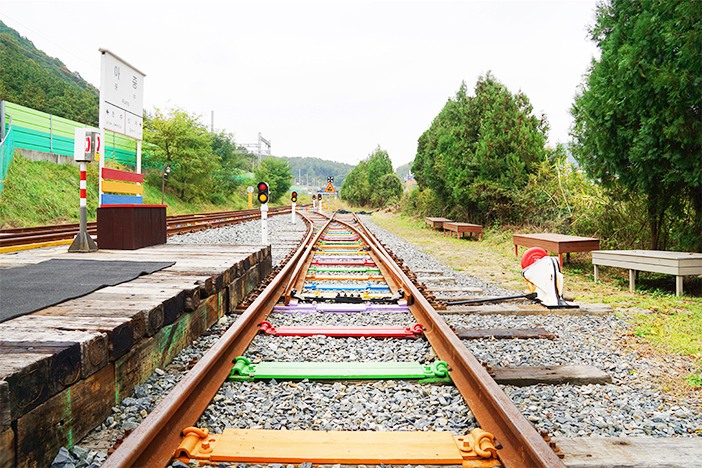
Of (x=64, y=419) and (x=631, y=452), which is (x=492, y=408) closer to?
(x=631, y=452)

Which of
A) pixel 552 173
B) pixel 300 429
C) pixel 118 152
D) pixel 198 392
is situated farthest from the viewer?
pixel 118 152

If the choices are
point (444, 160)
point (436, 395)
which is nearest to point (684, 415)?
point (436, 395)

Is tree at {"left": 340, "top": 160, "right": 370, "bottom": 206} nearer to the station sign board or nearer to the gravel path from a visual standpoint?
the station sign board

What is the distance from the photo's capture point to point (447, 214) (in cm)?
1727

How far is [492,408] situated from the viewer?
1.97 metres

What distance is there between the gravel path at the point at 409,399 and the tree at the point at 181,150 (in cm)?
2737

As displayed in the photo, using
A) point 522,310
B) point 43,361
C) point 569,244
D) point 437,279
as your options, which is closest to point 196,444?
point 43,361

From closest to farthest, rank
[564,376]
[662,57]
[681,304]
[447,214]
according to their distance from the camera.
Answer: [564,376]
[681,304]
[662,57]
[447,214]

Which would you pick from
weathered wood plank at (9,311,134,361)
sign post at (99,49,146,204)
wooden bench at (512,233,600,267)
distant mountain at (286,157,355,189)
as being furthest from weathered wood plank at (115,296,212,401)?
distant mountain at (286,157,355,189)

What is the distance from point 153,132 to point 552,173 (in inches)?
970

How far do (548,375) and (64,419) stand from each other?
2491 mm

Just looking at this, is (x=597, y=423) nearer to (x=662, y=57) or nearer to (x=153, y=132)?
(x=662, y=57)

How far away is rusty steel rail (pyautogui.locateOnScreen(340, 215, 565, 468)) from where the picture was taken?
160 centimetres

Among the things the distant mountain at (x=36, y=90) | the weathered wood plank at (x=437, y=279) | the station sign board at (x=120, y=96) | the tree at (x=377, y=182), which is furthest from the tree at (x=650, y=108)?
the distant mountain at (x=36, y=90)
